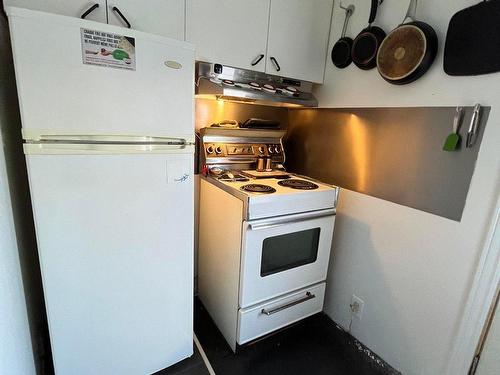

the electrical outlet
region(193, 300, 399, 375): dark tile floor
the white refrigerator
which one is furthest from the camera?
the electrical outlet

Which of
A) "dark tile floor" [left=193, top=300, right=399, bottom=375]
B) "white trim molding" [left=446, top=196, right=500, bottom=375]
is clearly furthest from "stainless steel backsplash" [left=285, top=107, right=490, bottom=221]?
"dark tile floor" [left=193, top=300, right=399, bottom=375]

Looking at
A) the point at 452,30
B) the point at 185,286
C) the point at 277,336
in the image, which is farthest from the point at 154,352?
the point at 452,30

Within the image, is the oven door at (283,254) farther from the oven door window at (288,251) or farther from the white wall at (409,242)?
the white wall at (409,242)

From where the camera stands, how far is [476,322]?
1.09 metres

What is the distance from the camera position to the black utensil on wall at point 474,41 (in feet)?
3.11

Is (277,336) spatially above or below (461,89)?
below

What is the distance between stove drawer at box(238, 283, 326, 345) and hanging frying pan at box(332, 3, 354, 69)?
137 cm

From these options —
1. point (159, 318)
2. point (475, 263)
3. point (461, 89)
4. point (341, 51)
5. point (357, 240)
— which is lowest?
point (159, 318)

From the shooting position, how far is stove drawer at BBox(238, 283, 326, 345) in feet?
4.52

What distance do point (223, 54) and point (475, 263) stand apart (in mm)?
1515

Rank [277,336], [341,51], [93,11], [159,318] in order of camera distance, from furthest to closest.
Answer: [277,336], [341,51], [159,318], [93,11]

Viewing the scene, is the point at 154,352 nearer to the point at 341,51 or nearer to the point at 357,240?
the point at 357,240

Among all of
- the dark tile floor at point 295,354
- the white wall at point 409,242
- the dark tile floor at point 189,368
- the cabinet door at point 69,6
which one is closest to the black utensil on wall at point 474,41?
the white wall at point 409,242

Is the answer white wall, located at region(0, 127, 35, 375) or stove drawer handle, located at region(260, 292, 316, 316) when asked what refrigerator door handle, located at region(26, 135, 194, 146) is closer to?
white wall, located at region(0, 127, 35, 375)
